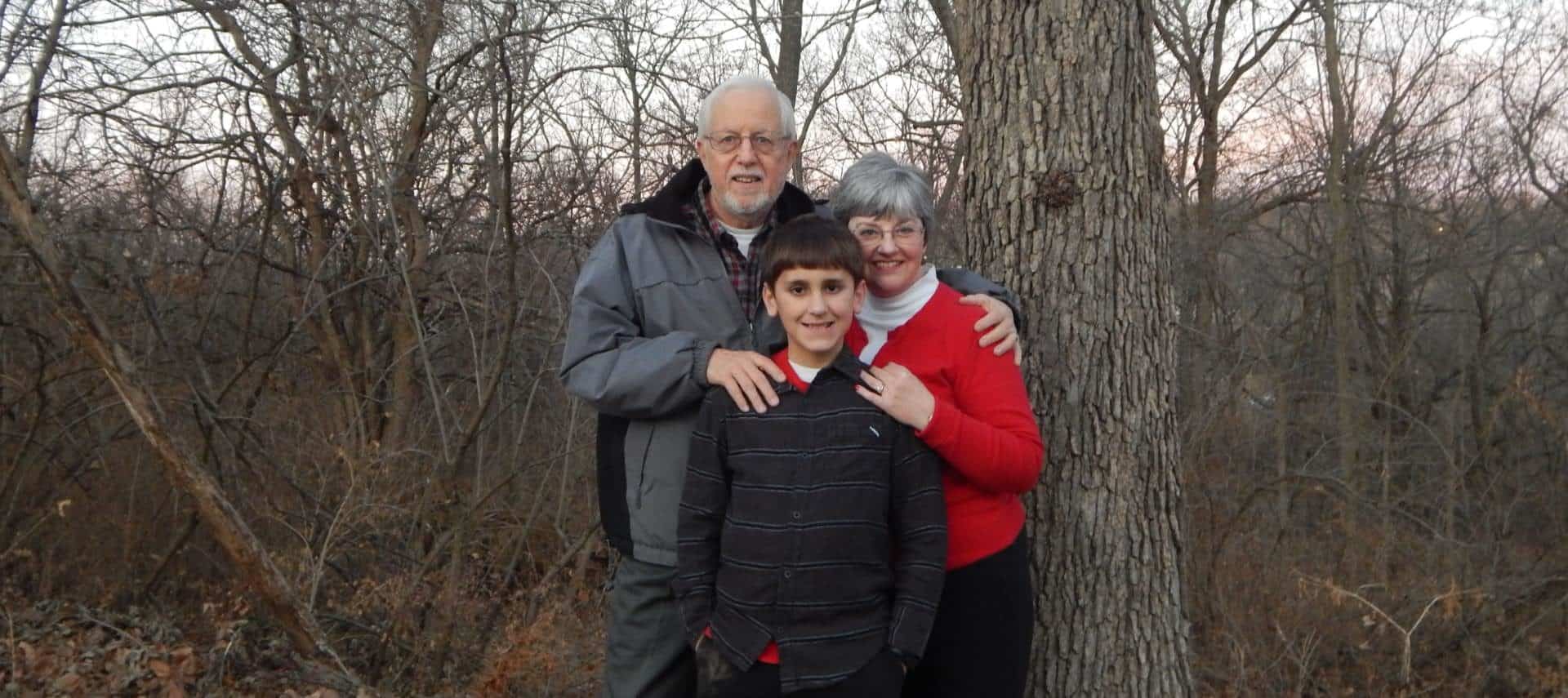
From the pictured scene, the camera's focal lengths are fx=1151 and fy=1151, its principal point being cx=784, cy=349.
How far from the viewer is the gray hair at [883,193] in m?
2.54

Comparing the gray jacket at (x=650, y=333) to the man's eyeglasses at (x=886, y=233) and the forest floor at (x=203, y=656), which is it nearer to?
the man's eyeglasses at (x=886, y=233)

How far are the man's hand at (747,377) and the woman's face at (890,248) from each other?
33 centimetres

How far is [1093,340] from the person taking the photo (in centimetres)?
311

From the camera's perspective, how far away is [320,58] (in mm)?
6285

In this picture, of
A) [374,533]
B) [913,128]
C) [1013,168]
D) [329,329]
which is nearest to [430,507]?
[374,533]

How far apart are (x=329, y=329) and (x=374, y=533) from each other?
2.50 metres

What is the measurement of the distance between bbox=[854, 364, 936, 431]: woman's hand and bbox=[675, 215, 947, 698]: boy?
28 millimetres

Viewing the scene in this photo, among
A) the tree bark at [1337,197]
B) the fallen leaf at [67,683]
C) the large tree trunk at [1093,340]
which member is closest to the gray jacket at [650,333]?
the large tree trunk at [1093,340]

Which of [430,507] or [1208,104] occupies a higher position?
[1208,104]

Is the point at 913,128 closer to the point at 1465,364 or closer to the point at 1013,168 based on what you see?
the point at 1465,364

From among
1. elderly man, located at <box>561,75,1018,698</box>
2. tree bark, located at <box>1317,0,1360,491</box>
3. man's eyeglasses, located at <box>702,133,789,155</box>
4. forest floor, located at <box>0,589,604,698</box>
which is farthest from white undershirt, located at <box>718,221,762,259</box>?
tree bark, located at <box>1317,0,1360,491</box>

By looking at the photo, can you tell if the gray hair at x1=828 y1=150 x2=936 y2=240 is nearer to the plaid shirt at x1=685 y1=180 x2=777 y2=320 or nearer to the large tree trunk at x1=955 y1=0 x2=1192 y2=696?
the plaid shirt at x1=685 y1=180 x2=777 y2=320

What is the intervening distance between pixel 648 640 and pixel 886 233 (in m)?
1.13

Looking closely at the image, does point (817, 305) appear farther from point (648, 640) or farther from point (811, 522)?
point (648, 640)
